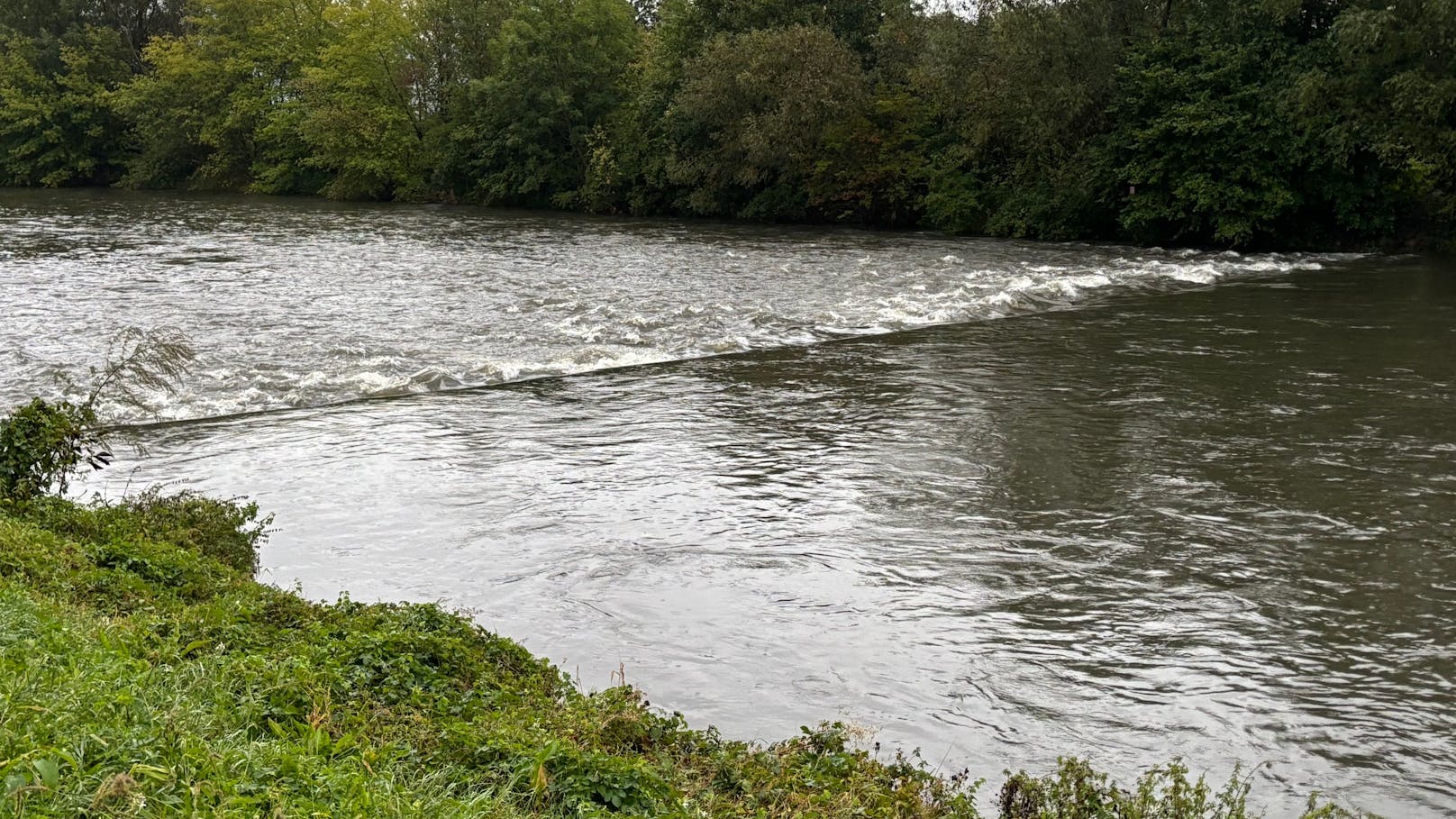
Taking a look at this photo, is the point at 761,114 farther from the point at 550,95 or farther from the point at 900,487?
the point at 900,487

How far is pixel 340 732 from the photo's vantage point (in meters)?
4.72

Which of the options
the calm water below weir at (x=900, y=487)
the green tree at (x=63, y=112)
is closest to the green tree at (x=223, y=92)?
the green tree at (x=63, y=112)

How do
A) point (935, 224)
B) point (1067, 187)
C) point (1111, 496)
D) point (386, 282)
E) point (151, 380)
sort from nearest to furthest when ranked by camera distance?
point (1111, 496), point (151, 380), point (386, 282), point (1067, 187), point (935, 224)

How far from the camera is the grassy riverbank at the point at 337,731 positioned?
3783mm

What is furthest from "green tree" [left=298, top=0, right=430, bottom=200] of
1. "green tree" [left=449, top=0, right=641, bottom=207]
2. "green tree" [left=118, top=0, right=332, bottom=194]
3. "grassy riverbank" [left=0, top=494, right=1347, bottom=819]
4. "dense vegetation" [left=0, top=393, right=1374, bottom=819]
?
"grassy riverbank" [left=0, top=494, right=1347, bottom=819]

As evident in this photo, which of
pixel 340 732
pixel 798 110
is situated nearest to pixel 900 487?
pixel 340 732

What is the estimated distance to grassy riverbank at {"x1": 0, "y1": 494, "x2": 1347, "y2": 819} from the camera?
378 cm

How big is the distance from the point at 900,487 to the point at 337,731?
22.9 feet

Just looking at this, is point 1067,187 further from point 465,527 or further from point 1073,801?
point 1073,801

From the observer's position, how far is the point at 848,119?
40.8 metres

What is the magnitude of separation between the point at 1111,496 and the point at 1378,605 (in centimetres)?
274

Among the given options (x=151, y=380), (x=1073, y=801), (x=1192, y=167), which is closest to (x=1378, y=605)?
A: (x=1073, y=801)

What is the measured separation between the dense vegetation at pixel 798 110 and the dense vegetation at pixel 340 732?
1044 inches

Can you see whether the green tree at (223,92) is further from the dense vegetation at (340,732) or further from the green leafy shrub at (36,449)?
the dense vegetation at (340,732)
